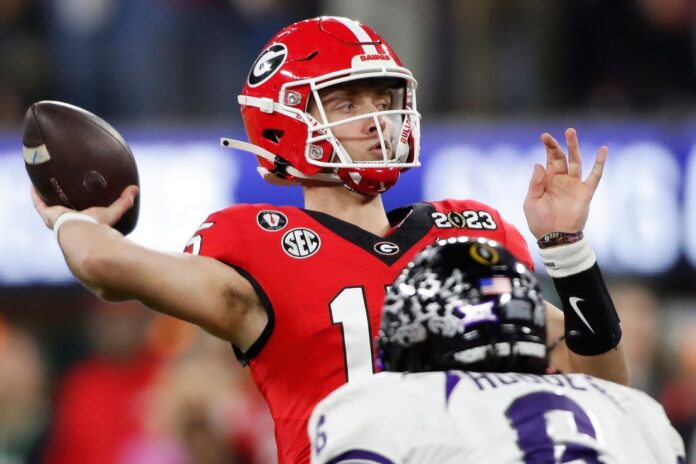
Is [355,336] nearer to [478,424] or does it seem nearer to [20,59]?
[478,424]

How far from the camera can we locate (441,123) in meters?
6.76

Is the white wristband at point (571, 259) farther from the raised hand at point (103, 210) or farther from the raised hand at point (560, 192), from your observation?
the raised hand at point (103, 210)

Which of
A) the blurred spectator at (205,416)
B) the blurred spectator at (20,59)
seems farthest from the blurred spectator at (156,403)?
the blurred spectator at (20,59)

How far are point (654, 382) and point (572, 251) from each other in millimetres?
3270

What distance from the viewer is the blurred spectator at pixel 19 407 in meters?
6.09

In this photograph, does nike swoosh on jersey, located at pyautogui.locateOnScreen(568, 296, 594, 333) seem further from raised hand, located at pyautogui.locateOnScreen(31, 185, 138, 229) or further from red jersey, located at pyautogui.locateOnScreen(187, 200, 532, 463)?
raised hand, located at pyautogui.locateOnScreen(31, 185, 138, 229)

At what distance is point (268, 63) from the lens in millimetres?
3369

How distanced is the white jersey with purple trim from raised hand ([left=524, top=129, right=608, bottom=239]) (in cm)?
82

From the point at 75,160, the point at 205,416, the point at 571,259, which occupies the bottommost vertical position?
the point at 205,416

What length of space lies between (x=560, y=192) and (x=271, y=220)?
2.27 feet

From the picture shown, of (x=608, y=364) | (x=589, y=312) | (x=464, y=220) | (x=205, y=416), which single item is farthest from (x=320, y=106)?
(x=205, y=416)

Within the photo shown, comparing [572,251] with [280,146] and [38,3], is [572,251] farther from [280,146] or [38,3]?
[38,3]

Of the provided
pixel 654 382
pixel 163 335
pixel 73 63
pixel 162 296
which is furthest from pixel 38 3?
pixel 162 296

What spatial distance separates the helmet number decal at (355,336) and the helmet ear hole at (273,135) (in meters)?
0.56
